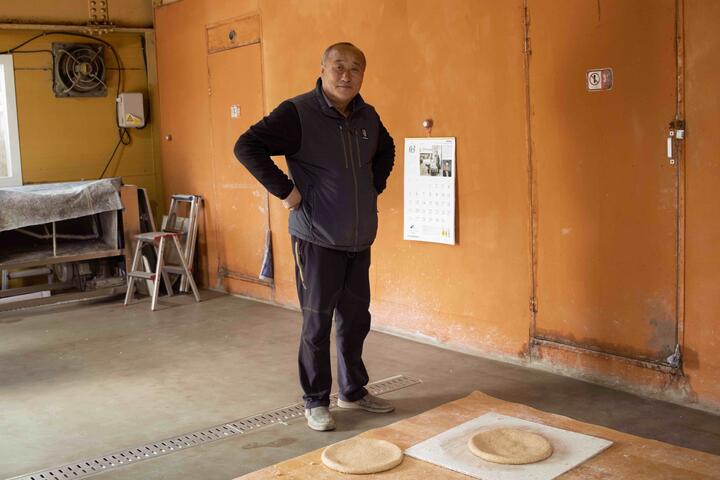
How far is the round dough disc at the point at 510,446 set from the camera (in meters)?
2.72

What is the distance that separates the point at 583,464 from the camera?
2707 mm

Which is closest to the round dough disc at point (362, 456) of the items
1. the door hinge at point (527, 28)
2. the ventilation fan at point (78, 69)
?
the door hinge at point (527, 28)

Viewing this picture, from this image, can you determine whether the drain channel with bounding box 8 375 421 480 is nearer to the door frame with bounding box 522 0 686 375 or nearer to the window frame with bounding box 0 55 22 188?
the door frame with bounding box 522 0 686 375

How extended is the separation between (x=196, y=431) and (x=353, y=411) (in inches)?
27.1

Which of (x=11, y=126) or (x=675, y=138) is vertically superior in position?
(x=11, y=126)

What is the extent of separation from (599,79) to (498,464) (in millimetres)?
1875

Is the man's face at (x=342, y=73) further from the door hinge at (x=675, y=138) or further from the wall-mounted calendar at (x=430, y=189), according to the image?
the door hinge at (x=675, y=138)

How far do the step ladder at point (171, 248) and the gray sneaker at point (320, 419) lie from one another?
9.22ft

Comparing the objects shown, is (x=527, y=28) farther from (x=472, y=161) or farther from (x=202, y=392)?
(x=202, y=392)

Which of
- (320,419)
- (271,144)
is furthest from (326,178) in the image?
(320,419)

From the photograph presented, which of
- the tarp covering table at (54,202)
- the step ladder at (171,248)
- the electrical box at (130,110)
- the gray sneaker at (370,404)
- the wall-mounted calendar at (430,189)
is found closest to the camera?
the gray sneaker at (370,404)

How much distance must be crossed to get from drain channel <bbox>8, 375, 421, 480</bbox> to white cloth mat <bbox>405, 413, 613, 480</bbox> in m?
0.79

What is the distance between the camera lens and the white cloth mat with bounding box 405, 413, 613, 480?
2.65 m

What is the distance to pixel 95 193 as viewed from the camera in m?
6.16
